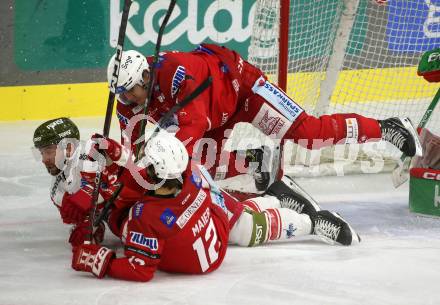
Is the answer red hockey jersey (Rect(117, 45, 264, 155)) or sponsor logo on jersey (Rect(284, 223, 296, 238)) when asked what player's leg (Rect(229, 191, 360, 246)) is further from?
red hockey jersey (Rect(117, 45, 264, 155))

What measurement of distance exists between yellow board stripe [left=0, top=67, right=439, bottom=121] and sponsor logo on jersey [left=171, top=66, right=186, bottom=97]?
88.9 inches

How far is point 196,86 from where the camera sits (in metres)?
4.46

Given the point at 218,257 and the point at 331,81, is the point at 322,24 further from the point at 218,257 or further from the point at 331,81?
the point at 218,257

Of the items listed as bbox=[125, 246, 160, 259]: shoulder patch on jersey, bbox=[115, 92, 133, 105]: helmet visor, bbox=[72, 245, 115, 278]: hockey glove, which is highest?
bbox=[115, 92, 133, 105]: helmet visor

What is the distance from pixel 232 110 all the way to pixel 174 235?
116 cm

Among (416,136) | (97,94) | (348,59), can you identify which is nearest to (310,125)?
(416,136)

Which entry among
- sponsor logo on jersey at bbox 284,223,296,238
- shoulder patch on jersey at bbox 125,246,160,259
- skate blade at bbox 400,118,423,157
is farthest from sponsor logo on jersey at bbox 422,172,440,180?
shoulder patch on jersey at bbox 125,246,160,259

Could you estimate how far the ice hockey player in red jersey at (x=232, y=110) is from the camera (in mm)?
4414

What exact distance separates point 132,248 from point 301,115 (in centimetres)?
144

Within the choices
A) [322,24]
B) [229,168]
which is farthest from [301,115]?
[322,24]

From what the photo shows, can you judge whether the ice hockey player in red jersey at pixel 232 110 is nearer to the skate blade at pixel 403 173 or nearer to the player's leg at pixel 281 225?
the skate blade at pixel 403 173

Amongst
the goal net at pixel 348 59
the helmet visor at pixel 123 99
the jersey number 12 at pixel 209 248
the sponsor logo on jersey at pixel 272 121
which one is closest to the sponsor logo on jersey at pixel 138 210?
the jersey number 12 at pixel 209 248

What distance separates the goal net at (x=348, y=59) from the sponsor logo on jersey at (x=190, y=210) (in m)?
1.78

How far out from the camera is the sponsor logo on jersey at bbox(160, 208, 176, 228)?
148 inches
